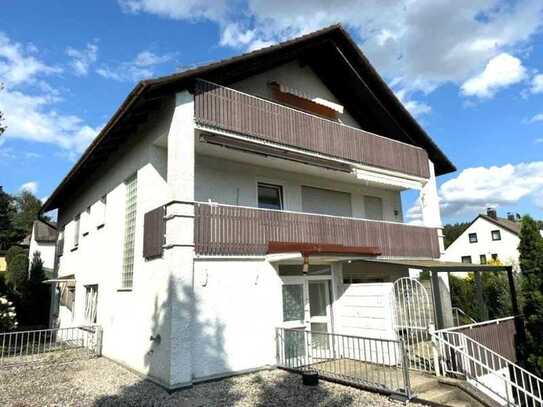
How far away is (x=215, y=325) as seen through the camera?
9.79 metres

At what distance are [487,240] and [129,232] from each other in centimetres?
4902

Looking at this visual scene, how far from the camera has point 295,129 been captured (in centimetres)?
1266

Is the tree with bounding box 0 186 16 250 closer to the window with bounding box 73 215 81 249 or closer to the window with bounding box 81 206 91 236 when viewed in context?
the window with bounding box 73 215 81 249

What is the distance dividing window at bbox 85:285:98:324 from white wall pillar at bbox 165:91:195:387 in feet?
26.8

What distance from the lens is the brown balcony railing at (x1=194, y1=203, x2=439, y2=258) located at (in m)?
10.1

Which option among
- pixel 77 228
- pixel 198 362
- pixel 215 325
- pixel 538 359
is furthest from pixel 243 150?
pixel 77 228

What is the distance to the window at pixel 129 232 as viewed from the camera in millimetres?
12630

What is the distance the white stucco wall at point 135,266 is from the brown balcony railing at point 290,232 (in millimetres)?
1588

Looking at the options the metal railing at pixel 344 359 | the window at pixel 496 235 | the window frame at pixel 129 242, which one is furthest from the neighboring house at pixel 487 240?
the window frame at pixel 129 242

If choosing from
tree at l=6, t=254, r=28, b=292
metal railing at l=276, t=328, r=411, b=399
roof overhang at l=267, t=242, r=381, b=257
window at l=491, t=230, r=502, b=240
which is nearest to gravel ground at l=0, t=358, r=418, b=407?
metal railing at l=276, t=328, r=411, b=399

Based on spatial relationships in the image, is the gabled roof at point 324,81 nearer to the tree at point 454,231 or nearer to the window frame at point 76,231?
the window frame at point 76,231

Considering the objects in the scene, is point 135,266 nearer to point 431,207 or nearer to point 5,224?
point 431,207

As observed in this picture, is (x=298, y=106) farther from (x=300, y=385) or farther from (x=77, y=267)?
(x=77, y=267)

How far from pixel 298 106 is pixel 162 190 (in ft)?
20.8
